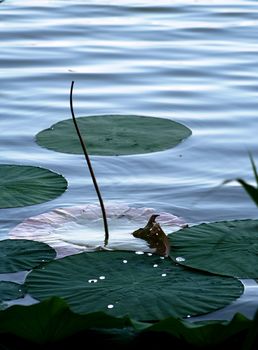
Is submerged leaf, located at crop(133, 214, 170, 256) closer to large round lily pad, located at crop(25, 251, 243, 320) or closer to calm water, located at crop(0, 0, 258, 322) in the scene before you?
large round lily pad, located at crop(25, 251, 243, 320)

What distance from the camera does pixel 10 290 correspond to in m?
2.13

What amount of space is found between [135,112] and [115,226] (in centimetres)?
129

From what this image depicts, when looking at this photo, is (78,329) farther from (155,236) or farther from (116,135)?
(116,135)

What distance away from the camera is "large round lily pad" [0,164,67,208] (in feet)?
8.86

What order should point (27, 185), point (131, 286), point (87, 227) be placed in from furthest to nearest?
point (27, 185) → point (87, 227) → point (131, 286)

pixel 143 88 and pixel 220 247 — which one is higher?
pixel 220 247

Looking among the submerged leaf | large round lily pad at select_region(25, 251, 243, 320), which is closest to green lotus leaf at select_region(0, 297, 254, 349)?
large round lily pad at select_region(25, 251, 243, 320)

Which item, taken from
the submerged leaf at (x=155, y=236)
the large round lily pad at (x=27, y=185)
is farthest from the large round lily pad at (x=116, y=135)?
the submerged leaf at (x=155, y=236)

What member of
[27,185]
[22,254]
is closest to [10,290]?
[22,254]

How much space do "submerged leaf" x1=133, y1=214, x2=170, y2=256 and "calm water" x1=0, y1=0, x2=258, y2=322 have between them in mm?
253

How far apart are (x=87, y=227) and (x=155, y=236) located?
0.69 feet

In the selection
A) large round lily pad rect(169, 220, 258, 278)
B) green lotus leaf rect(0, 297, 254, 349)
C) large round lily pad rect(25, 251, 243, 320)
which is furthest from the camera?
large round lily pad rect(169, 220, 258, 278)

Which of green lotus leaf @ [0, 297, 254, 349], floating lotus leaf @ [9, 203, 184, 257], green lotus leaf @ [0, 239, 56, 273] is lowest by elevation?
floating lotus leaf @ [9, 203, 184, 257]

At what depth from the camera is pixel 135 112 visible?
378 cm
